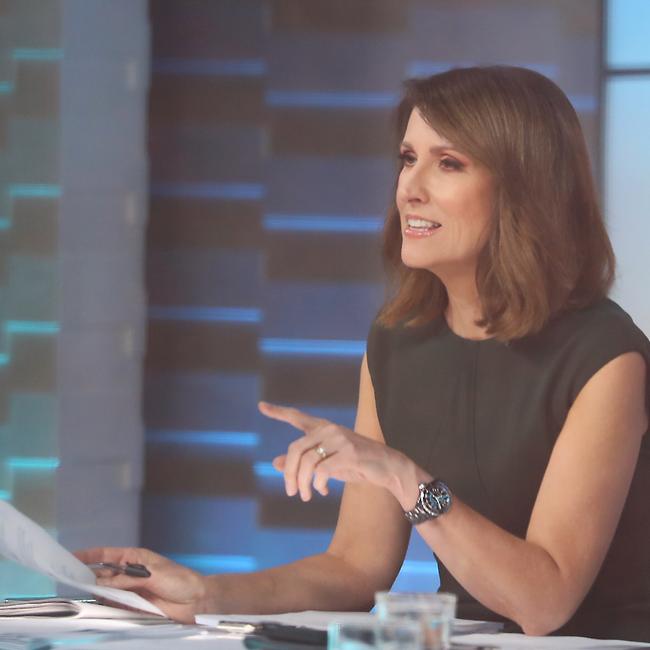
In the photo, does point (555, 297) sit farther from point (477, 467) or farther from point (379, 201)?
point (379, 201)

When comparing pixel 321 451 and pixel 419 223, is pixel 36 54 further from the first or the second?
pixel 321 451

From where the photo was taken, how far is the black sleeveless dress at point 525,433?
182 centimetres

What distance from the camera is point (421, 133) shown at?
1.96 metres

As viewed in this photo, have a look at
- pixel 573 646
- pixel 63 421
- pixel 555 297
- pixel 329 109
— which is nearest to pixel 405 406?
pixel 555 297

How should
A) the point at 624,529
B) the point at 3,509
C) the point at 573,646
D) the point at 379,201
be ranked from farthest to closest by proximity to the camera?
1. the point at 379,201
2. the point at 624,529
3. the point at 3,509
4. the point at 573,646

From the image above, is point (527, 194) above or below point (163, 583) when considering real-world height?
above

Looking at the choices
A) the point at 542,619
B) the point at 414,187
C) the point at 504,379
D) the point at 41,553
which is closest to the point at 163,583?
the point at 41,553

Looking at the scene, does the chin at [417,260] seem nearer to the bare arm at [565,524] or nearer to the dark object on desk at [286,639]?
the bare arm at [565,524]

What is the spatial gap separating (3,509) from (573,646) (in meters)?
0.68

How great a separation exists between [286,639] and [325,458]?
32cm

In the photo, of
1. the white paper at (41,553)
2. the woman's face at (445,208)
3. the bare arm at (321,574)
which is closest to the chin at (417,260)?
the woman's face at (445,208)

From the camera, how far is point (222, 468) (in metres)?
3.65

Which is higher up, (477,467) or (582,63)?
(582,63)

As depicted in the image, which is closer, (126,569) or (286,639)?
(286,639)
